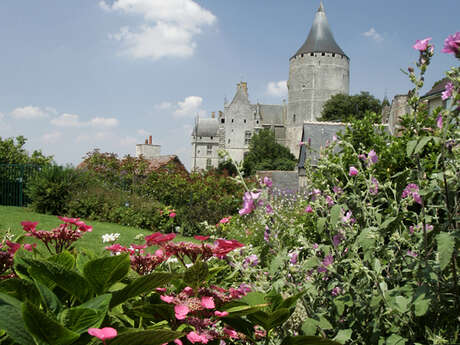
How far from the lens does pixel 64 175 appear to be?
43.9 ft

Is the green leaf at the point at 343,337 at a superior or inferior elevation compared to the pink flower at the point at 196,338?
inferior

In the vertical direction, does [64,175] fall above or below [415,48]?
below

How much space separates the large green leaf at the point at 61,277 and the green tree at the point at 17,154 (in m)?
19.3

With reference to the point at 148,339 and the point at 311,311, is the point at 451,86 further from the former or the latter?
the point at 148,339

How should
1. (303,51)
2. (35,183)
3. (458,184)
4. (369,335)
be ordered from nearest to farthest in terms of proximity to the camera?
(458,184)
(369,335)
(35,183)
(303,51)

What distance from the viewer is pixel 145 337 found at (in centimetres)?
95

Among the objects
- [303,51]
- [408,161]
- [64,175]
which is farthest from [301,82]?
[408,161]

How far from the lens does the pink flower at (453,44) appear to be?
146 cm

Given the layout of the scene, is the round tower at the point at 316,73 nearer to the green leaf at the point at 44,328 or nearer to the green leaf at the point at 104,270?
the green leaf at the point at 104,270

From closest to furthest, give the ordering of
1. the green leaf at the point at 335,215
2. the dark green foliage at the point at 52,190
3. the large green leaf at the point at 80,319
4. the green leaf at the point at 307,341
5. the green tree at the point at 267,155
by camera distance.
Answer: the large green leaf at the point at 80,319, the green leaf at the point at 307,341, the green leaf at the point at 335,215, the dark green foliage at the point at 52,190, the green tree at the point at 267,155

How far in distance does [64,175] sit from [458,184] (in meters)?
13.6

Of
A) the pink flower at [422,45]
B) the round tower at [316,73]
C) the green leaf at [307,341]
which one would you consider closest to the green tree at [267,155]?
the round tower at [316,73]

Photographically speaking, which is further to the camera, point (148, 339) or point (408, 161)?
point (408, 161)

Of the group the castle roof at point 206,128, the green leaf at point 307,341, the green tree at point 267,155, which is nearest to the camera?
the green leaf at point 307,341
